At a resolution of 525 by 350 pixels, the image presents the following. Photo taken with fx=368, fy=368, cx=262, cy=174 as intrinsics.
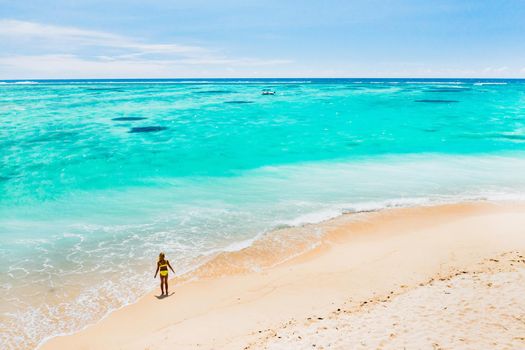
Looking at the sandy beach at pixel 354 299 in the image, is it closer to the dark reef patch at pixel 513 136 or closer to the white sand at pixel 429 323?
the white sand at pixel 429 323

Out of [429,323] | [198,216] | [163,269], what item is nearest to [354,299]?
[429,323]

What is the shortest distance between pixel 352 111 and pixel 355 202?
61138 millimetres

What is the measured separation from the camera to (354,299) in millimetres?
11820

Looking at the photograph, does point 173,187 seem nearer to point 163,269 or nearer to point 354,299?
point 163,269

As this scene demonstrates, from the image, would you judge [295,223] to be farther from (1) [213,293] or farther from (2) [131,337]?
(2) [131,337]

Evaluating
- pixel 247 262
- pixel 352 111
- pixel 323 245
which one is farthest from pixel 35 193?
pixel 352 111

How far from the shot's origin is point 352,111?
79875mm

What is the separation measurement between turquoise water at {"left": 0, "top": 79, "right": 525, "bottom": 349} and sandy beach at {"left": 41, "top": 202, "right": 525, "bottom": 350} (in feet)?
5.48

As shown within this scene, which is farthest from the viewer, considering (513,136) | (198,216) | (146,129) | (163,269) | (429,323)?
(146,129)

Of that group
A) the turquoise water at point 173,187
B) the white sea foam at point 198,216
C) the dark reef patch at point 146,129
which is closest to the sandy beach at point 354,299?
the white sea foam at point 198,216

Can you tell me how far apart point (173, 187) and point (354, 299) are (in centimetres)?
1792

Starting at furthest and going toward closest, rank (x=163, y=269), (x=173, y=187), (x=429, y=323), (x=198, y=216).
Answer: (x=173, y=187) < (x=198, y=216) < (x=163, y=269) < (x=429, y=323)

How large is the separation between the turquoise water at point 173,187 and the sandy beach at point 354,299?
1671 mm

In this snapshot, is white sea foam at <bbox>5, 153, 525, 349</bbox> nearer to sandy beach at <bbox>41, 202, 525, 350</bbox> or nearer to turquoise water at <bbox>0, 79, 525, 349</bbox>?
turquoise water at <bbox>0, 79, 525, 349</bbox>
